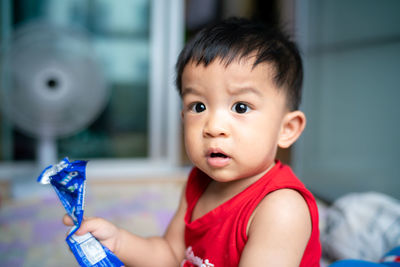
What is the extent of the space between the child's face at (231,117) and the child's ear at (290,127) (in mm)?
54

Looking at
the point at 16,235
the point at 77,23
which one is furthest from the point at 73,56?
the point at 16,235

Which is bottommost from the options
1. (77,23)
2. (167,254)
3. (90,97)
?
(167,254)

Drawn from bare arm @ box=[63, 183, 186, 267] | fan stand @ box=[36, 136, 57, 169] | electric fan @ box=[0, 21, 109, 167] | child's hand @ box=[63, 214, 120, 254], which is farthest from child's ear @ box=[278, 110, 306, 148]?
fan stand @ box=[36, 136, 57, 169]

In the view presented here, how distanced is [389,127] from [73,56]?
1528 mm

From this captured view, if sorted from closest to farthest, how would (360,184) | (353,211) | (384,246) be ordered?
(384,246), (353,211), (360,184)

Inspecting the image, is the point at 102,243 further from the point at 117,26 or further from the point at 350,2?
the point at 117,26

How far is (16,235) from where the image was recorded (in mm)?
1449

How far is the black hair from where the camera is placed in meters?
0.71

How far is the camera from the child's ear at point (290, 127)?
781 millimetres

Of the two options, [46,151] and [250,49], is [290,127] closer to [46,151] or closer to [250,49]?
[250,49]

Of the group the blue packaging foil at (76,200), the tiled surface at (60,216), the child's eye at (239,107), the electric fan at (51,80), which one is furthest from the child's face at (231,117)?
the electric fan at (51,80)

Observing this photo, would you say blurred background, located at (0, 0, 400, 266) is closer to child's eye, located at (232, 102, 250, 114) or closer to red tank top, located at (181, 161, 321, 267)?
red tank top, located at (181, 161, 321, 267)

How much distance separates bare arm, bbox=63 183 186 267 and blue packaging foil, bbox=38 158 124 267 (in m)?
0.03

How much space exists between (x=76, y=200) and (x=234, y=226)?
0.29m
